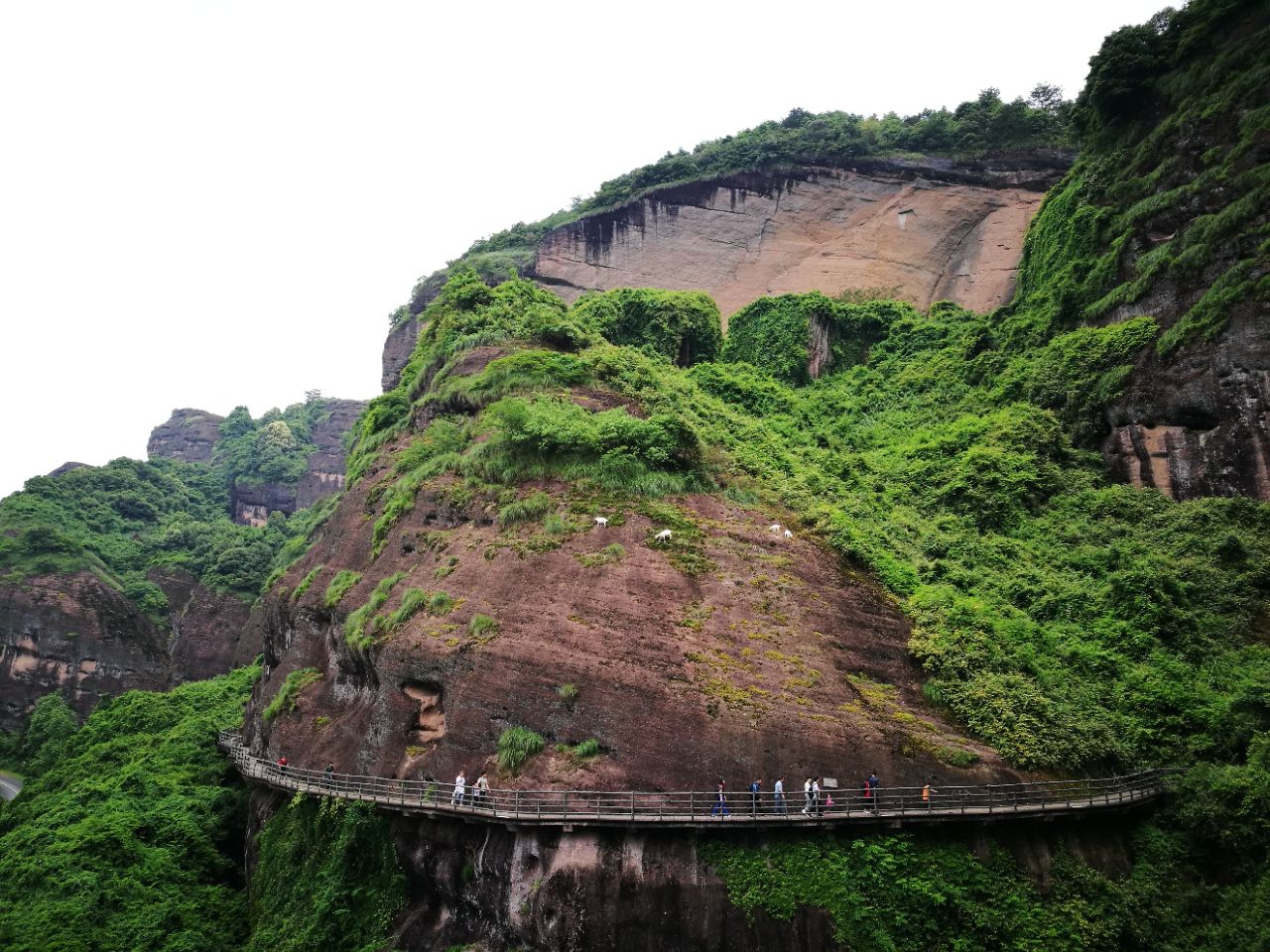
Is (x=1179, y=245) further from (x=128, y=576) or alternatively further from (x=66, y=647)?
(x=128, y=576)

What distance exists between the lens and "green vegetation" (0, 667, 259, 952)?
888 inches

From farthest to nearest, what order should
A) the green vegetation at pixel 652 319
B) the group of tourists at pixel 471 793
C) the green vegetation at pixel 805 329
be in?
the green vegetation at pixel 805 329 < the green vegetation at pixel 652 319 < the group of tourists at pixel 471 793

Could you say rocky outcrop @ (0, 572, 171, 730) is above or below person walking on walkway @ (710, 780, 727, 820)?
above

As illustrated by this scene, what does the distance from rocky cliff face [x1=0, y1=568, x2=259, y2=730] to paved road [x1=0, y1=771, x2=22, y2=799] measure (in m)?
4.85

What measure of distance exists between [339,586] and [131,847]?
9.58 meters

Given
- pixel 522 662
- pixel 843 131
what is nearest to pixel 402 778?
pixel 522 662

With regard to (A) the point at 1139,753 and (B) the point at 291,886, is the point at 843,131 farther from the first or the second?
(B) the point at 291,886

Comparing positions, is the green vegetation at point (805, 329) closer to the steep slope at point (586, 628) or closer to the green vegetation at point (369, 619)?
the steep slope at point (586, 628)

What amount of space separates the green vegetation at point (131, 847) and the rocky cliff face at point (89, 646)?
1324 cm

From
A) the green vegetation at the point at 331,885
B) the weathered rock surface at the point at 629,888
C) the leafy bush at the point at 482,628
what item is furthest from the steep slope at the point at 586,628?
the green vegetation at the point at 331,885

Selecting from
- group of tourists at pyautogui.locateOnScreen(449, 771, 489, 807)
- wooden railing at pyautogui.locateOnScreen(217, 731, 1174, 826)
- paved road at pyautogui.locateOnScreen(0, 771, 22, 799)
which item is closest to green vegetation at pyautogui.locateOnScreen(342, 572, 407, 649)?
group of tourists at pyautogui.locateOnScreen(449, 771, 489, 807)

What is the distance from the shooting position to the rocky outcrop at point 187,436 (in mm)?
87750

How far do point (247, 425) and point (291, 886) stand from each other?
238 ft

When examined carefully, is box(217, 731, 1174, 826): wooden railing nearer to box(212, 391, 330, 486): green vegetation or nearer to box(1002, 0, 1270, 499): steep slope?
box(1002, 0, 1270, 499): steep slope
